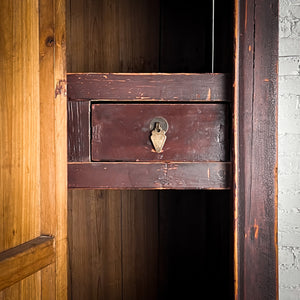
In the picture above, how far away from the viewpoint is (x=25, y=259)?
85 cm

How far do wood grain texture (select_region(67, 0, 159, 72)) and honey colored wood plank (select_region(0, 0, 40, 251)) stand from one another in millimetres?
565

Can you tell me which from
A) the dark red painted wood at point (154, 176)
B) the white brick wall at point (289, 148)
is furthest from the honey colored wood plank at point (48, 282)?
the white brick wall at point (289, 148)

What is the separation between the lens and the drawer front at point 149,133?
3.49 ft

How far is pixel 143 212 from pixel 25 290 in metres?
0.74

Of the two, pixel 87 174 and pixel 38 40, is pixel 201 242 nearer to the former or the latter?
pixel 87 174

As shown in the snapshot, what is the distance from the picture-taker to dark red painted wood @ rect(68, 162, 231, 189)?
1056mm

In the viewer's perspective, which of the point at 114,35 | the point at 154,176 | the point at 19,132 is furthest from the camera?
the point at 114,35

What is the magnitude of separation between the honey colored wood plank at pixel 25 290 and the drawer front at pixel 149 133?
33 centimetres

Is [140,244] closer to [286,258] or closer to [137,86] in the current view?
[286,258]

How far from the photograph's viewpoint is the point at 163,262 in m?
1.56

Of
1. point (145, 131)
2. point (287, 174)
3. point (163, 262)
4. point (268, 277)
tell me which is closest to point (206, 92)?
point (145, 131)

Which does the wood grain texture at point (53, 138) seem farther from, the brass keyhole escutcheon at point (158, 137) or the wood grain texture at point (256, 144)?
the wood grain texture at point (256, 144)

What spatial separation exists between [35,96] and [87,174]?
0.80 ft

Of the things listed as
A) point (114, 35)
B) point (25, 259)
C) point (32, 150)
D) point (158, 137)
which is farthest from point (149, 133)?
point (114, 35)
